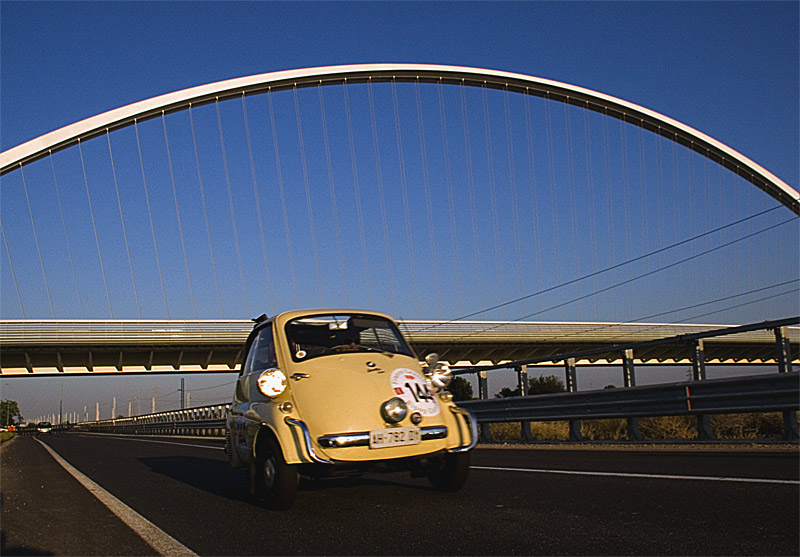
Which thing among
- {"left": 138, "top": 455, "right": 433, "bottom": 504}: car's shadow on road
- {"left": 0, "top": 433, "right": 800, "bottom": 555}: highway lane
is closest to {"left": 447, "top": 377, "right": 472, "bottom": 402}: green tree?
{"left": 138, "top": 455, "right": 433, "bottom": 504}: car's shadow on road

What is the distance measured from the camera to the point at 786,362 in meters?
8.38

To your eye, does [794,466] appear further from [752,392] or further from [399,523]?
[399,523]

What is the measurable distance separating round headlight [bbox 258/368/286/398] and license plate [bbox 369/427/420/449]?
857 mm

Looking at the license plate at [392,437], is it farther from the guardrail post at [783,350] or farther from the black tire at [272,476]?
the guardrail post at [783,350]

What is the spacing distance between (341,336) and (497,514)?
224 centimetres

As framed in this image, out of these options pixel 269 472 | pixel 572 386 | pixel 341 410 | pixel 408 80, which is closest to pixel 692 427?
pixel 572 386

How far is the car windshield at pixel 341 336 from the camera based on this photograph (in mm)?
6344

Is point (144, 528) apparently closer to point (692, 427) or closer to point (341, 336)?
point (341, 336)

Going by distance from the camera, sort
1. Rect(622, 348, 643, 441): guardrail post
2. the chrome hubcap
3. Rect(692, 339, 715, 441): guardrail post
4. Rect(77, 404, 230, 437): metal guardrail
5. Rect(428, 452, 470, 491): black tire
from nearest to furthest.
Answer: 1. the chrome hubcap
2. Rect(428, 452, 470, 491): black tire
3. Rect(692, 339, 715, 441): guardrail post
4. Rect(622, 348, 643, 441): guardrail post
5. Rect(77, 404, 230, 437): metal guardrail

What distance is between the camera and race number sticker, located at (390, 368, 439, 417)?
5.79 m

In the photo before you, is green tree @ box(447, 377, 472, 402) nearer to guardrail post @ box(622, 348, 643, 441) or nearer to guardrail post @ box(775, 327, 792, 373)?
guardrail post @ box(622, 348, 643, 441)

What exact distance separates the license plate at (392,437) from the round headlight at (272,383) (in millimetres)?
857

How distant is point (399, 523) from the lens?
4848 mm

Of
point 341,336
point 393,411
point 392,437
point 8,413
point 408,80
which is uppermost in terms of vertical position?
point 408,80
